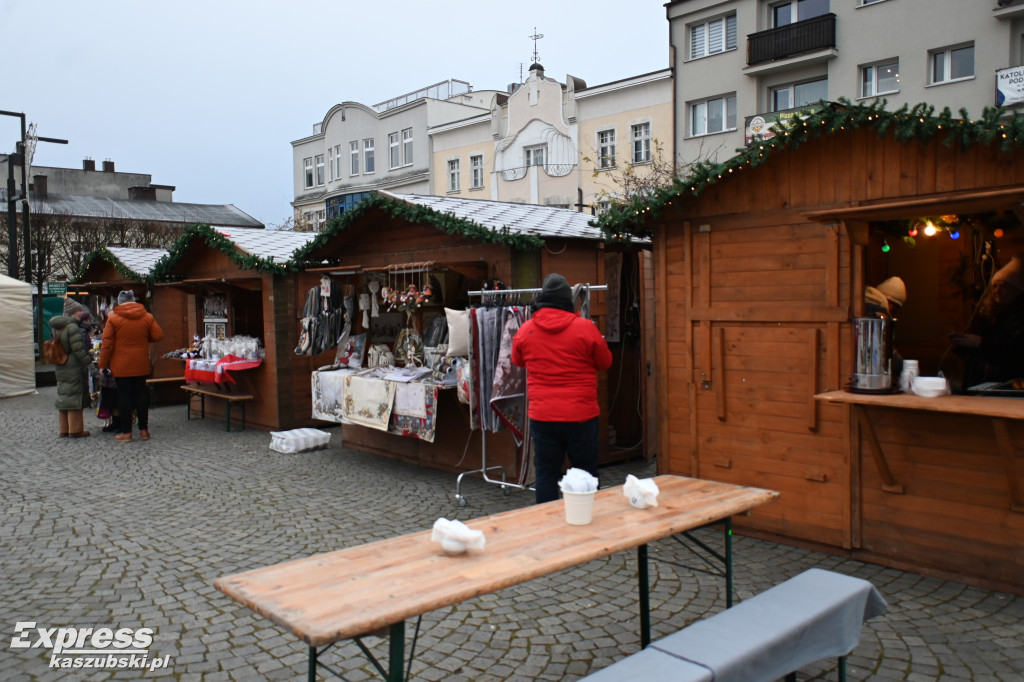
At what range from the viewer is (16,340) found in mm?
15531

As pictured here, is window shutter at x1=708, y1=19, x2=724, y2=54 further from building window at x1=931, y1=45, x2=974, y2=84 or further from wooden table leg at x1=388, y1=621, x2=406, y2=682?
wooden table leg at x1=388, y1=621, x2=406, y2=682

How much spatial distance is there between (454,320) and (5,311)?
39.7 feet

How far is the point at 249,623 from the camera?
4.49 metres

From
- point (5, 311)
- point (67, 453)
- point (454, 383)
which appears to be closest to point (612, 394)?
point (454, 383)

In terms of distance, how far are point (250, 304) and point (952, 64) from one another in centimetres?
1750

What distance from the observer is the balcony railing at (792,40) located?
2134 centimetres

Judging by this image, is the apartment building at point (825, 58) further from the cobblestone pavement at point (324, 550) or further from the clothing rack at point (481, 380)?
the cobblestone pavement at point (324, 550)

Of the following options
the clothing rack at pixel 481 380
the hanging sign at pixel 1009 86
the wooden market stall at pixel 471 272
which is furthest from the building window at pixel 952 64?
the clothing rack at pixel 481 380

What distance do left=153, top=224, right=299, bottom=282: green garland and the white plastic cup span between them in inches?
299

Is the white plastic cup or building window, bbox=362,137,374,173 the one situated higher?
building window, bbox=362,137,374,173

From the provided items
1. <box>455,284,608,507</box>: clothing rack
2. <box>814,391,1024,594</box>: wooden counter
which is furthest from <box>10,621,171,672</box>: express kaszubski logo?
<box>814,391,1024,594</box>: wooden counter

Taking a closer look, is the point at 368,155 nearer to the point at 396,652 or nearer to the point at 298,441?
the point at 298,441

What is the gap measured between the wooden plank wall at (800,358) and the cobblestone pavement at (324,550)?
29cm

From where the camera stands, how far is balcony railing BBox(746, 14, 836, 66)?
21.3m
